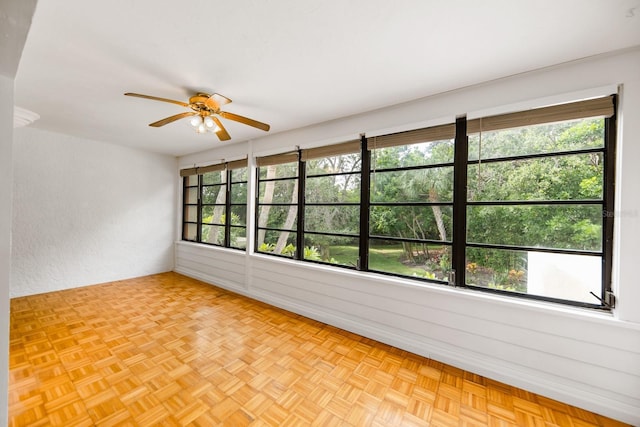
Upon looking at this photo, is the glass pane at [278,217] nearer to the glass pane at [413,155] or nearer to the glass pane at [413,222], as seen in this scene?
the glass pane at [413,222]

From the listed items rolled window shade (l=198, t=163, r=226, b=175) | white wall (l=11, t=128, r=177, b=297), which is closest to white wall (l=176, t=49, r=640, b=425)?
rolled window shade (l=198, t=163, r=226, b=175)

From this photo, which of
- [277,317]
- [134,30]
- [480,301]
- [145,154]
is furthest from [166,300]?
[480,301]

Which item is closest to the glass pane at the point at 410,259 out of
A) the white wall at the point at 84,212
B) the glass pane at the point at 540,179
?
the glass pane at the point at 540,179

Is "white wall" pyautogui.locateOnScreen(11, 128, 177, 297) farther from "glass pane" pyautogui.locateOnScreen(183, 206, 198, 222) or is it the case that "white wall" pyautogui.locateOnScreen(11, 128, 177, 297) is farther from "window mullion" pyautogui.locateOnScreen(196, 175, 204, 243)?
"window mullion" pyautogui.locateOnScreen(196, 175, 204, 243)

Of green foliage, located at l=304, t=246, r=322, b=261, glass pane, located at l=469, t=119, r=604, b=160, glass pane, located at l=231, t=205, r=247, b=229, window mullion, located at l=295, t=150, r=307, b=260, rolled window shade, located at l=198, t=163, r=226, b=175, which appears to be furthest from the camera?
rolled window shade, located at l=198, t=163, r=226, b=175

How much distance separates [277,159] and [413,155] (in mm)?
1900

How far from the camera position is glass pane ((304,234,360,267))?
293cm

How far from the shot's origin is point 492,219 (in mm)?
2137

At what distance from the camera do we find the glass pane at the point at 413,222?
92.9 inches

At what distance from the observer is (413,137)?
8.09 feet

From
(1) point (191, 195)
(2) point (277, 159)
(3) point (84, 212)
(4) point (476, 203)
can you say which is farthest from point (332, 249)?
(3) point (84, 212)

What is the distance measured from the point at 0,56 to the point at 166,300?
11.2ft

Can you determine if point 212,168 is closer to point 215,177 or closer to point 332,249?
point 215,177

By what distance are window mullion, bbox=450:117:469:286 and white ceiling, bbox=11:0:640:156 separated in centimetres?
46
